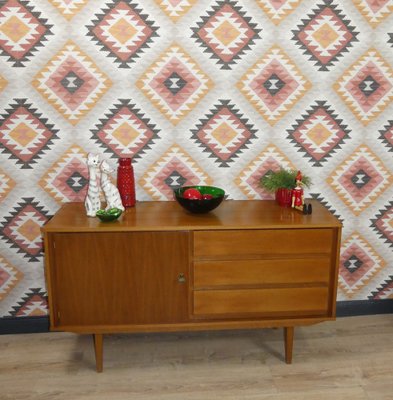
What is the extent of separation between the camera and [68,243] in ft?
7.46

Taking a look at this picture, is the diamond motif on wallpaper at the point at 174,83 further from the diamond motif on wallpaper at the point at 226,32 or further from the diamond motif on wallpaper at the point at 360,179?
the diamond motif on wallpaper at the point at 360,179

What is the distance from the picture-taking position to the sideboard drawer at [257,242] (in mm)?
2309

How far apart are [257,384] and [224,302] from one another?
451mm

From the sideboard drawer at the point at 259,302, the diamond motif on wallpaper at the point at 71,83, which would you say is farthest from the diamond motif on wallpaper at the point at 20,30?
the sideboard drawer at the point at 259,302

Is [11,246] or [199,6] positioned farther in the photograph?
[11,246]

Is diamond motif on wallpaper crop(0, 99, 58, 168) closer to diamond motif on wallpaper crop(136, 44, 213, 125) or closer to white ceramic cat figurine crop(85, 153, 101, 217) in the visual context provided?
white ceramic cat figurine crop(85, 153, 101, 217)

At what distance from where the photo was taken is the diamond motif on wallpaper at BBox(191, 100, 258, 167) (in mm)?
2689

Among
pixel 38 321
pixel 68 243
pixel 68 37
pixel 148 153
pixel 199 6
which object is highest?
pixel 199 6

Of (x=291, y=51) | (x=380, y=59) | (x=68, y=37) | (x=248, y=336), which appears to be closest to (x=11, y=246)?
(x=68, y=37)

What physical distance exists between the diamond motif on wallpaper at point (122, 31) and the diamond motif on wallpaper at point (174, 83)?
0.13 metres

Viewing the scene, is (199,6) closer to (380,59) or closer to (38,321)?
(380,59)

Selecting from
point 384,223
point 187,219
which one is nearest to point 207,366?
point 187,219

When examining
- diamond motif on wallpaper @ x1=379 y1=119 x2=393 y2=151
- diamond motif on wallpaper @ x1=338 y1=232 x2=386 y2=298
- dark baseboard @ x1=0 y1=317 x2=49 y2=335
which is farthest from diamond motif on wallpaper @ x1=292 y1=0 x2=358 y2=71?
dark baseboard @ x1=0 y1=317 x2=49 y2=335

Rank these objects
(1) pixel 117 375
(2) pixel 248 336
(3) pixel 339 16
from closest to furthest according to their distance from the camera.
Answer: (1) pixel 117 375 < (3) pixel 339 16 < (2) pixel 248 336
